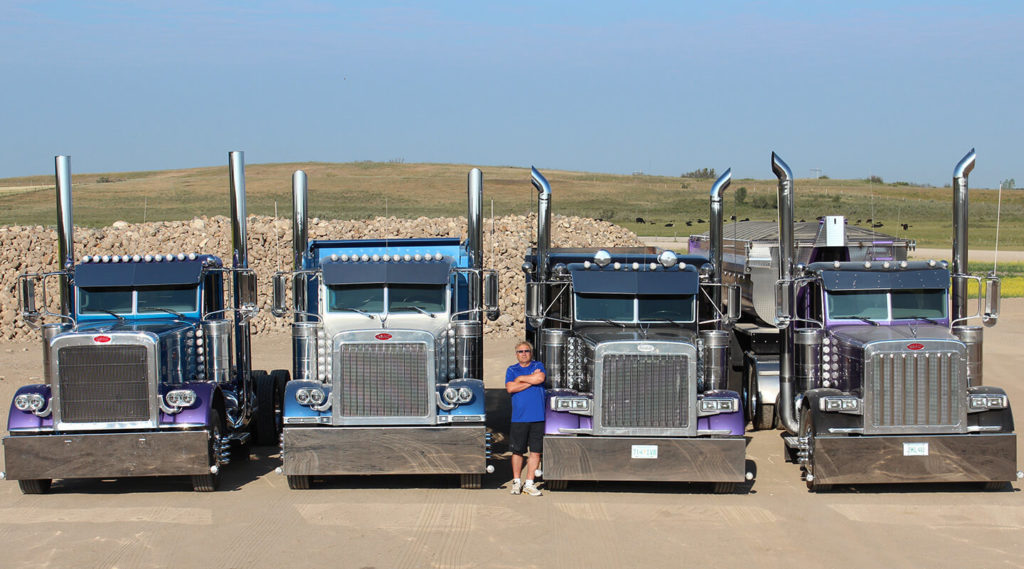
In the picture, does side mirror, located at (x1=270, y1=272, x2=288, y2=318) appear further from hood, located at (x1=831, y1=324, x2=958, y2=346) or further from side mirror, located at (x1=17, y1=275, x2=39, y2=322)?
hood, located at (x1=831, y1=324, x2=958, y2=346)

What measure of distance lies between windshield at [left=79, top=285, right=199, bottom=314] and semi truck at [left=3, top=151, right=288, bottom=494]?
0.5 inches

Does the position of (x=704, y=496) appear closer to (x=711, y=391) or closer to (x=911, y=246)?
(x=711, y=391)

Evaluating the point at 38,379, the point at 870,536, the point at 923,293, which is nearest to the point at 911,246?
the point at 923,293

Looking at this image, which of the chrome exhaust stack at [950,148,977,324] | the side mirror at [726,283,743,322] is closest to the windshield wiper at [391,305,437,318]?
the side mirror at [726,283,743,322]

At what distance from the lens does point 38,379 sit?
72.8 ft

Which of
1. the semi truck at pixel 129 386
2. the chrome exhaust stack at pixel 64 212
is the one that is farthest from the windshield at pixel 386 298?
the chrome exhaust stack at pixel 64 212

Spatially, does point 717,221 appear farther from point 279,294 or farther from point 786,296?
point 279,294

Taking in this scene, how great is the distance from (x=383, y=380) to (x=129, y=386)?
294 centimetres

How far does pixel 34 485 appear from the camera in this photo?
41.8 feet

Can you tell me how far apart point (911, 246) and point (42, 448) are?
15.8 metres

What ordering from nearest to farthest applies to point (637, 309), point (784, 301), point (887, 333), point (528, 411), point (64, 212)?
1. point (528, 411)
2. point (887, 333)
3. point (637, 309)
4. point (784, 301)
5. point (64, 212)

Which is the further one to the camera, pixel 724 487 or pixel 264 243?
pixel 264 243

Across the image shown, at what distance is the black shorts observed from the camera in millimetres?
12742

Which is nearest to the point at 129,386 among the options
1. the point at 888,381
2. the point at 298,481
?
the point at 298,481
